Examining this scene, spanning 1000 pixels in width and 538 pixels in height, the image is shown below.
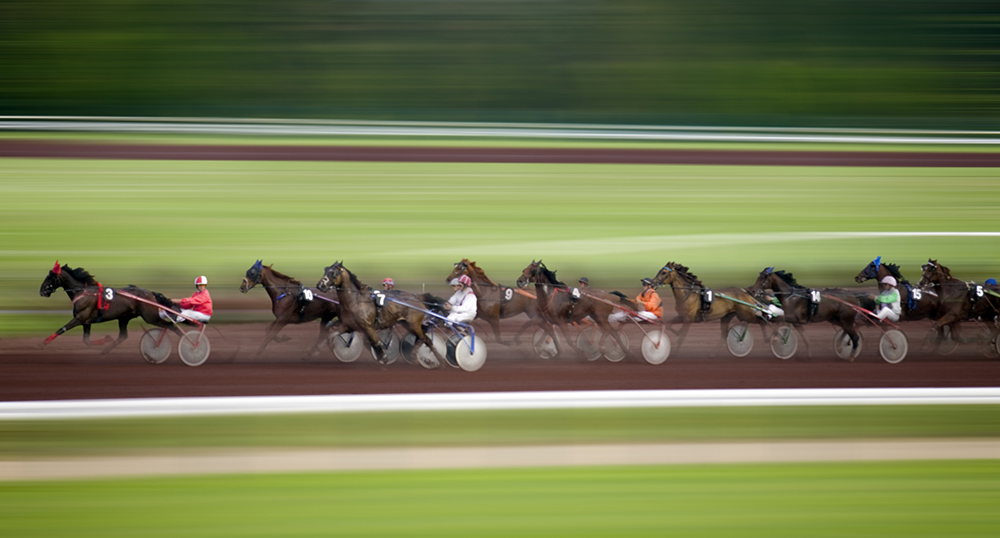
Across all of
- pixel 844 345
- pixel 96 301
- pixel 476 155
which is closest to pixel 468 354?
pixel 96 301

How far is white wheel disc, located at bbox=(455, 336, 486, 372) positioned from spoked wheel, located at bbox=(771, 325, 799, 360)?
96.2 inches

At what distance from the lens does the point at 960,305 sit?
6965 mm

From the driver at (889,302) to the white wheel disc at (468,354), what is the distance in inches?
125

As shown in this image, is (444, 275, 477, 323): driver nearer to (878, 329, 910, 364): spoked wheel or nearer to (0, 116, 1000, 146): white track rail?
(878, 329, 910, 364): spoked wheel

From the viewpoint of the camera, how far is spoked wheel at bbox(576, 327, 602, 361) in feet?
22.2

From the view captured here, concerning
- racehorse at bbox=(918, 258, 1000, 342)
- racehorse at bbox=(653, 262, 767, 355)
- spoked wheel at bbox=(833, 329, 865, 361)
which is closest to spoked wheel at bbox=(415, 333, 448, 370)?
racehorse at bbox=(653, 262, 767, 355)

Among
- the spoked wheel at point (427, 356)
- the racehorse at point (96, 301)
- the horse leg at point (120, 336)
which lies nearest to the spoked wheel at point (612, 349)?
the spoked wheel at point (427, 356)

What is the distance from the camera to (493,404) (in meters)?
5.02

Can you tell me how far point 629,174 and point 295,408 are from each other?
8247mm

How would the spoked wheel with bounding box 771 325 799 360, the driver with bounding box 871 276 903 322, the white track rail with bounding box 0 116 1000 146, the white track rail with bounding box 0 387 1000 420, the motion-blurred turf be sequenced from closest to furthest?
the motion-blurred turf < the white track rail with bounding box 0 387 1000 420 < the driver with bounding box 871 276 903 322 < the spoked wheel with bounding box 771 325 799 360 < the white track rail with bounding box 0 116 1000 146

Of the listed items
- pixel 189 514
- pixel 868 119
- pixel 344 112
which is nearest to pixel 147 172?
pixel 344 112

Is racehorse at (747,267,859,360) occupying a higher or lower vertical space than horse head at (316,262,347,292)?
lower

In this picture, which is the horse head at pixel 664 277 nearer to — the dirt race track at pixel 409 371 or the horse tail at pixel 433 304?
the dirt race track at pixel 409 371

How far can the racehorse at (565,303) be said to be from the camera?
6.58 metres
